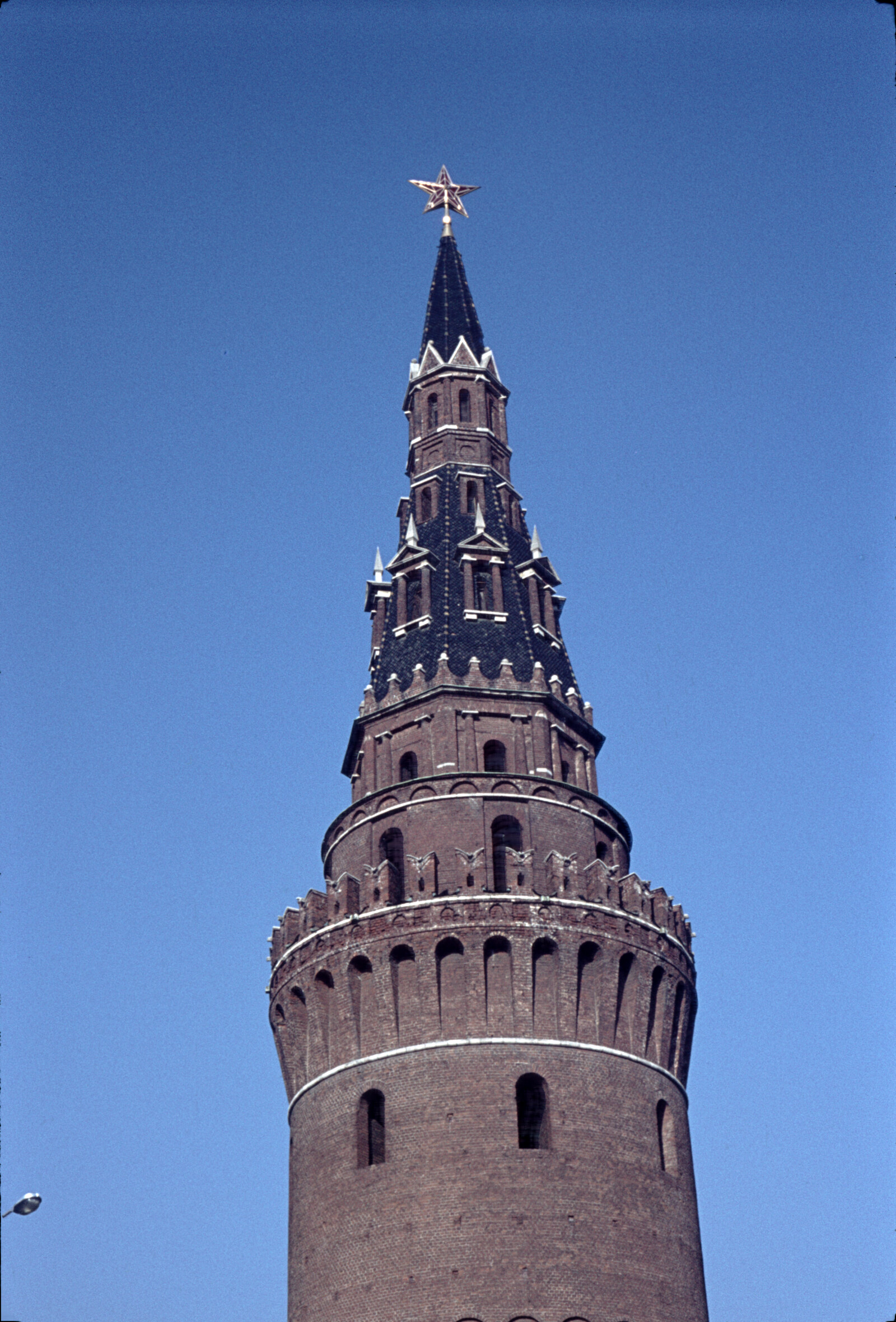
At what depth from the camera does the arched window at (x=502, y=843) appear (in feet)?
166

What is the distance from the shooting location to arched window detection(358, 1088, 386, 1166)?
46.1 meters

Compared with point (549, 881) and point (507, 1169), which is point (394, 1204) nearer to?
point (507, 1169)

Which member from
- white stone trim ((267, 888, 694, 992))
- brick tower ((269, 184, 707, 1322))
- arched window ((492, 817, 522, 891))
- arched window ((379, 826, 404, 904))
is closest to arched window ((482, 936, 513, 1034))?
brick tower ((269, 184, 707, 1322))

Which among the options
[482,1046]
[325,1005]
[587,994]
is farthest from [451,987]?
[325,1005]

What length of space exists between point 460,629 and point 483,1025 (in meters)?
16.0

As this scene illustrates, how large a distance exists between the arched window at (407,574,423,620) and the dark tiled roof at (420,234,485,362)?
1211cm

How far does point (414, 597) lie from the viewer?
59844mm

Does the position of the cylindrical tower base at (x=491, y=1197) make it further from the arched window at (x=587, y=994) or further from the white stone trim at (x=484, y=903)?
the white stone trim at (x=484, y=903)

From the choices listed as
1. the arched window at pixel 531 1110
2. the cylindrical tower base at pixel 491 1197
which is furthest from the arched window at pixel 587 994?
the arched window at pixel 531 1110

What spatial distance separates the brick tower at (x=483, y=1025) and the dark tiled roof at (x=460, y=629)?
0.16 m

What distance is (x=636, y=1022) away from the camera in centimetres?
4841

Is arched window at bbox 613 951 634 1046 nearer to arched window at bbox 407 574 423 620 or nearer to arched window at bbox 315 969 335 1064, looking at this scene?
arched window at bbox 315 969 335 1064

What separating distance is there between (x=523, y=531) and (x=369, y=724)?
1214 cm

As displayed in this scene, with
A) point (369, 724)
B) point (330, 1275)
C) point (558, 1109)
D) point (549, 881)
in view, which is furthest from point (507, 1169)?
point (369, 724)
